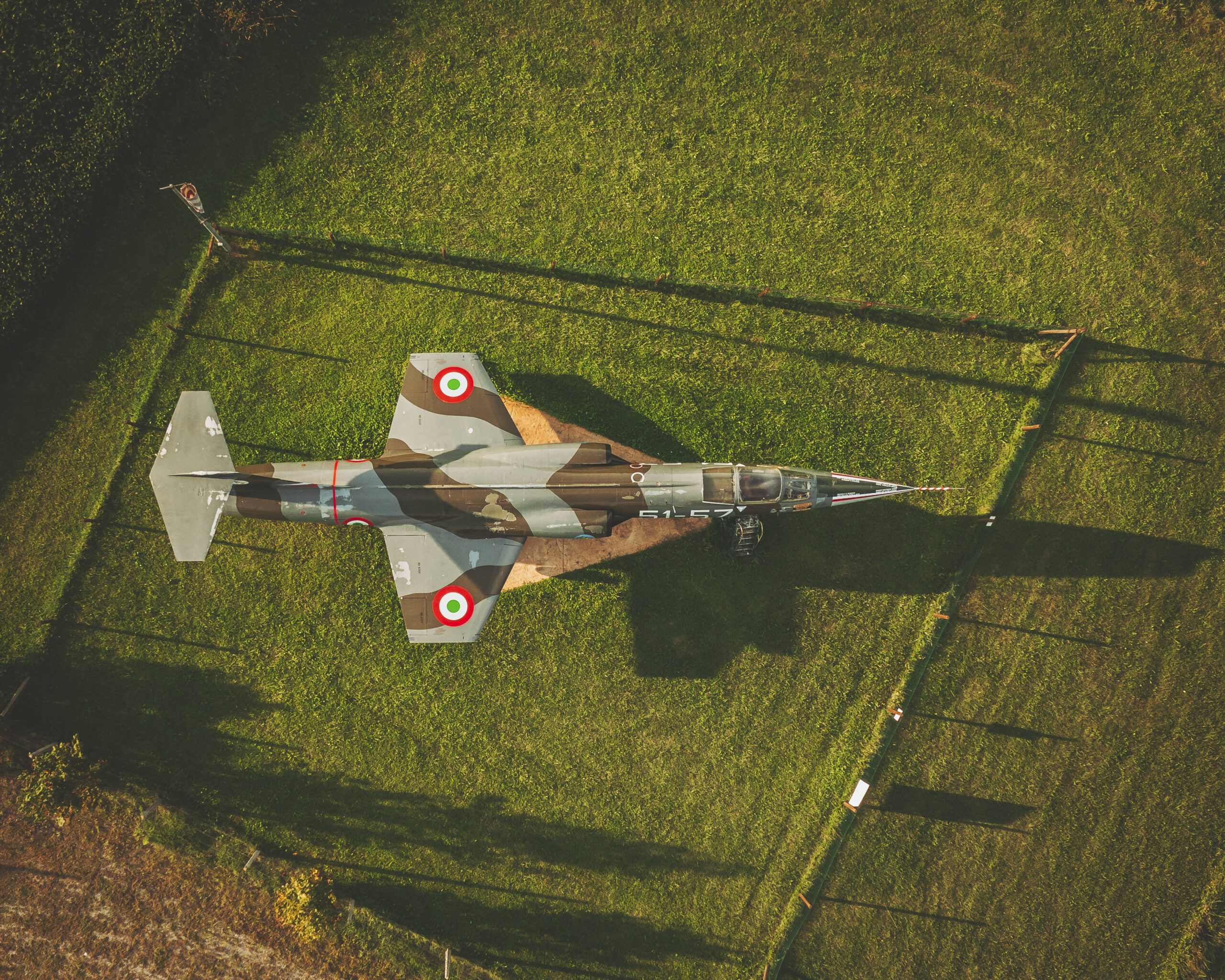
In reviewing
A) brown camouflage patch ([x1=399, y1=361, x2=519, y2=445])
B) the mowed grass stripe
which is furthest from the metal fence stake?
brown camouflage patch ([x1=399, y1=361, x2=519, y2=445])

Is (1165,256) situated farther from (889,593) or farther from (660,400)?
(660,400)

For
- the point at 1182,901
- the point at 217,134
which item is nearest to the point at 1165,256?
the point at 1182,901

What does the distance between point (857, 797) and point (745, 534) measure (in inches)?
219

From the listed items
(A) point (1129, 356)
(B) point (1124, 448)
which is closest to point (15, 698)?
(B) point (1124, 448)

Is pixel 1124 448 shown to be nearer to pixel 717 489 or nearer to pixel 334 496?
pixel 717 489

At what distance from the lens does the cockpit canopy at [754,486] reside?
40.8ft

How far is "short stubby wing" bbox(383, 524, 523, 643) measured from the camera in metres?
13.2

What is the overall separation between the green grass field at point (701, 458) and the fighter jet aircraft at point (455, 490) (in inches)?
48.7

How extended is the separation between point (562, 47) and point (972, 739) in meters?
16.5

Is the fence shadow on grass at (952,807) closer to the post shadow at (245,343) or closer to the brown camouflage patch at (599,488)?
the brown camouflage patch at (599,488)

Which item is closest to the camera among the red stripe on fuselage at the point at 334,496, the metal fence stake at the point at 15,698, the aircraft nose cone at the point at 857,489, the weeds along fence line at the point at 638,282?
the aircraft nose cone at the point at 857,489

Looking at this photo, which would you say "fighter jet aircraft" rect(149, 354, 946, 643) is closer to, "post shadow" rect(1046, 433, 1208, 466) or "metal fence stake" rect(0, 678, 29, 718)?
"post shadow" rect(1046, 433, 1208, 466)

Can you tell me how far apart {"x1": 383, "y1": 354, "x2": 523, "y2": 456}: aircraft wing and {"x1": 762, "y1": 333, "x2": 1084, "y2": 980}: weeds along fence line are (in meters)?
8.97

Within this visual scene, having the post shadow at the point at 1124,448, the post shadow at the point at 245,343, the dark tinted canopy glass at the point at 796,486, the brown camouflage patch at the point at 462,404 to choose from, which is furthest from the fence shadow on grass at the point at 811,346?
the dark tinted canopy glass at the point at 796,486
